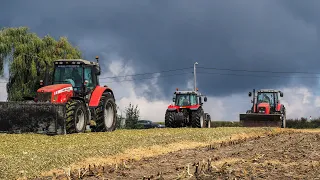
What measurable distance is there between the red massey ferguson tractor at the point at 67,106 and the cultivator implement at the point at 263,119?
11.9 meters

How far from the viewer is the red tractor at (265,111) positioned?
27.8 meters

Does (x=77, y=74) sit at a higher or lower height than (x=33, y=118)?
higher

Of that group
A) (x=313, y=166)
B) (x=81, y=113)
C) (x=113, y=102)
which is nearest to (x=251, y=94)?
(x=113, y=102)

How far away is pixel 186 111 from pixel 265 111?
659cm

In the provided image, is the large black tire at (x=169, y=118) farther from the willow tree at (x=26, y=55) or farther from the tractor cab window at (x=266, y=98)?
the willow tree at (x=26, y=55)

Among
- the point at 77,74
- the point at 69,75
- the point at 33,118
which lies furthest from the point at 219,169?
the point at 69,75

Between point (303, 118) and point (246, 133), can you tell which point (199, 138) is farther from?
point (303, 118)

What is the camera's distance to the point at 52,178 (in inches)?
300

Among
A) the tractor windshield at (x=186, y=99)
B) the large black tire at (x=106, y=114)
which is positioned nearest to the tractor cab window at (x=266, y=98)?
the tractor windshield at (x=186, y=99)

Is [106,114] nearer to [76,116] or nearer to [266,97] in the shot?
[76,116]

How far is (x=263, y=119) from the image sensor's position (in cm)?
2788

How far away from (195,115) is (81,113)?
9548 mm

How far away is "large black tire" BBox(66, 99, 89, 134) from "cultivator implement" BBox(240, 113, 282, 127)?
1415cm

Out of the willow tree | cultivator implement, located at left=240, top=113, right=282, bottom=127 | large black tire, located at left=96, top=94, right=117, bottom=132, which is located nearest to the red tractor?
cultivator implement, located at left=240, top=113, right=282, bottom=127
